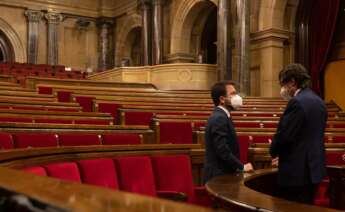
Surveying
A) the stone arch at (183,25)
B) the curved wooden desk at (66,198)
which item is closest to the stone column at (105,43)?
the stone arch at (183,25)

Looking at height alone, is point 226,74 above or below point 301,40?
below

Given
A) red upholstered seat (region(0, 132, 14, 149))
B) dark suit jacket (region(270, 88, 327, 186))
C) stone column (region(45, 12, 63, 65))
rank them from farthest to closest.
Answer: stone column (region(45, 12, 63, 65)) → red upholstered seat (region(0, 132, 14, 149)) → dark suit jacket (region(270, 88, 327, 186))

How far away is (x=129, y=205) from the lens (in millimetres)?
648

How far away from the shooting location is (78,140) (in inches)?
115

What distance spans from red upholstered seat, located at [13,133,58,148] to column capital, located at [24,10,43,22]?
42.7ft

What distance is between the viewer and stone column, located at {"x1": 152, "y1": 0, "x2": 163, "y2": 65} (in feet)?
41.9

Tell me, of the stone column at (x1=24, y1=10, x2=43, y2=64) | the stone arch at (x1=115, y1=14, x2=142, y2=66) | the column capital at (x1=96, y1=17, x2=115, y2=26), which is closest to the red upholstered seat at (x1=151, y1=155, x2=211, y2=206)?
the stone arch at (x1=115, y1=14, x2=142, y2=66)

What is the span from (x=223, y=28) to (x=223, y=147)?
813 cm

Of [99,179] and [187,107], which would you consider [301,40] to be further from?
[99,179]

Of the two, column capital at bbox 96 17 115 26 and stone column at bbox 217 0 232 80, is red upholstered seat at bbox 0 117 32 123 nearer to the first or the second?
stone column at bbox 217 0 232 80

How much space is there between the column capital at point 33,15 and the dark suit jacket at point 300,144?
14.0 m

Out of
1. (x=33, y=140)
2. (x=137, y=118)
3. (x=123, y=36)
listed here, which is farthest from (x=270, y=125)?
(x=123, y=36)

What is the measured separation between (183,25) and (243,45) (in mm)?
3540

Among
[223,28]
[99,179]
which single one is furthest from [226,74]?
[99,179]
